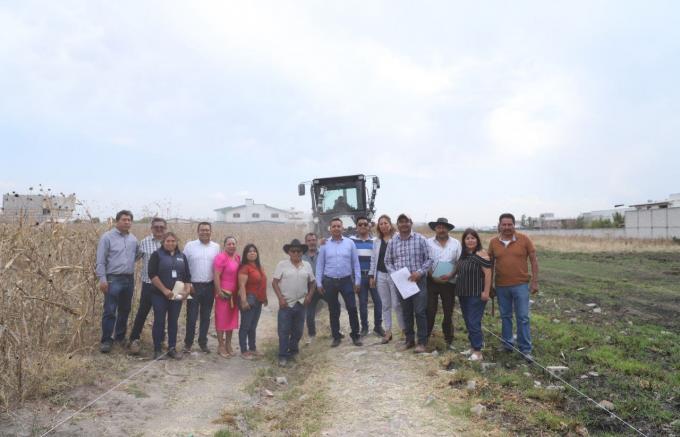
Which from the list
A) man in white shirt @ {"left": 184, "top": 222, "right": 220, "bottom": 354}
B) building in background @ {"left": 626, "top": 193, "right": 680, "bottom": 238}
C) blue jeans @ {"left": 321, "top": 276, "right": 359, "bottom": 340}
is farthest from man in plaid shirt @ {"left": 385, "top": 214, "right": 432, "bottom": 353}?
building in background @ {"left": 626, "top": 193, "right": 680, "bottom": 238}

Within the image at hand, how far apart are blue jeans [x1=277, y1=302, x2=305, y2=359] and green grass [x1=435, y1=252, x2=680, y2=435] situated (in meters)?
2.13

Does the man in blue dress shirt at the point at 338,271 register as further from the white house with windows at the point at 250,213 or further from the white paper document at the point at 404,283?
the white house with windows at the point at 250,213

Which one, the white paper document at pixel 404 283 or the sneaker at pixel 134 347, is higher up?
the white paper document at pixel 404 283

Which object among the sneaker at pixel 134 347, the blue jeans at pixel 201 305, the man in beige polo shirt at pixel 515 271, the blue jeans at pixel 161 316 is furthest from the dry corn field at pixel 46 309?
the man in beige polo shirt at pixel 515 271

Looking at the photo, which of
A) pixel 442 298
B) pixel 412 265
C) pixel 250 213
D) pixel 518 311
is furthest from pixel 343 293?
pixel 250 213

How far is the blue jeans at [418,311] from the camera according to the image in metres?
6.21

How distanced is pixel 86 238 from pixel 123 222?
88 cm

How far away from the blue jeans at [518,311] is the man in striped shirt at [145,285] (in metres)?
4.47

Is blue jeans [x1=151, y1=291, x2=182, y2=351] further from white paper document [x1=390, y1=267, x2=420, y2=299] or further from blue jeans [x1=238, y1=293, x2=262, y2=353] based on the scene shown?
white paper document [x1=390, y1=267, x2=420, y2=299]

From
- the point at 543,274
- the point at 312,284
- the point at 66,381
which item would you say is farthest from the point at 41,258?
the point at 543,274

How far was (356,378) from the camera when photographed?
18.0 feet

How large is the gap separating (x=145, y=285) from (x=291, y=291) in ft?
6.28

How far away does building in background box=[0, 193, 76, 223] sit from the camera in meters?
5.81

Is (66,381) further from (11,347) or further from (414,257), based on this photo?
(414,257)
